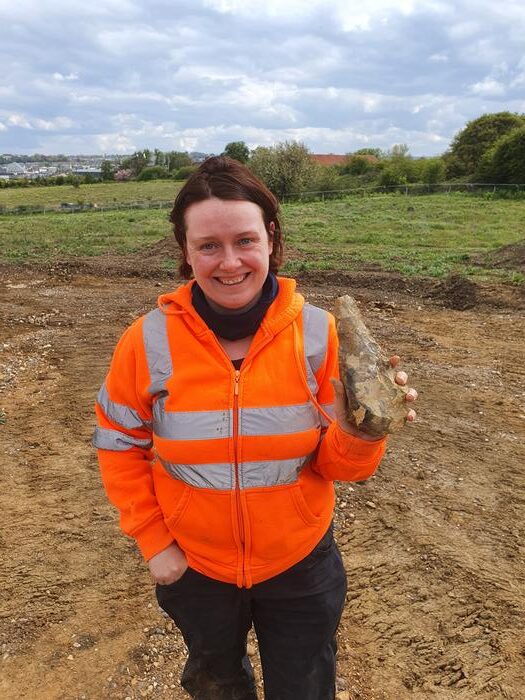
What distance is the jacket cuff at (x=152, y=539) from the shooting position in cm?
185

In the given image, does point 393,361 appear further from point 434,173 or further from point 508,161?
point 434,173

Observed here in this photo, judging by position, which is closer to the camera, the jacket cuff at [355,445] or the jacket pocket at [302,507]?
the jacket cuff at [355,445]

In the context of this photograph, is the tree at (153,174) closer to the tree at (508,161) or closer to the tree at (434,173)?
the tree at (434,173)

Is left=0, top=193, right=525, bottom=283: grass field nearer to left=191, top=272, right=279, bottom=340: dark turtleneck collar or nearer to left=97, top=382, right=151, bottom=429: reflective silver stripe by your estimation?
left=191, top=272, right=279, bottom=340: dark turtleneck collar

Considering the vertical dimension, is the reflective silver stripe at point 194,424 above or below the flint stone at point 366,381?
below

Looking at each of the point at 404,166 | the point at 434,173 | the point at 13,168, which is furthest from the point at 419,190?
the point at 13,168

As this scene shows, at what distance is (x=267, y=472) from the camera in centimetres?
169

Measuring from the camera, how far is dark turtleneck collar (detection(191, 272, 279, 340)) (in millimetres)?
1725

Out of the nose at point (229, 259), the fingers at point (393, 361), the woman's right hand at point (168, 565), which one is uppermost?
the nose at point (229, 259)

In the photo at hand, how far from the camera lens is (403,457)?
16.0 ft

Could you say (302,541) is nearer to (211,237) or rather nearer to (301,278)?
(211,237)

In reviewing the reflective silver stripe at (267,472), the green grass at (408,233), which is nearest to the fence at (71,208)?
the green grass at (408,233)

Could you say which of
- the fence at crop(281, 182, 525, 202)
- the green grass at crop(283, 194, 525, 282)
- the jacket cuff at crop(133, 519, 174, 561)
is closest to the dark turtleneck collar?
the jacket cuff at crop(133, 519, 174, 561)

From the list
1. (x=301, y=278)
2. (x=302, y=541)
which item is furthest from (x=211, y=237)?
(x=301, y=278)
